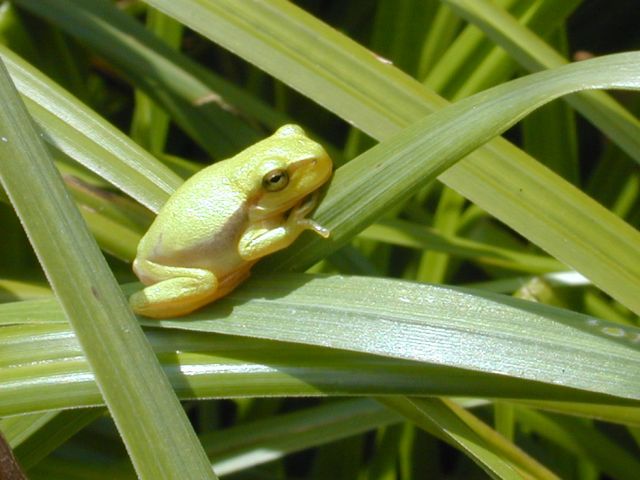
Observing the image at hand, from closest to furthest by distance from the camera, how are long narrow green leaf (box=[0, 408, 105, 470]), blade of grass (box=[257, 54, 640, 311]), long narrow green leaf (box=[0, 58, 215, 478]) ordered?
long narrow green leaf (box=[0, 58, 215, 478]) → blade of grass (box=[257, 54, 640, 311]) → long narrow green leaf (box=[0, 408, 105, 470])

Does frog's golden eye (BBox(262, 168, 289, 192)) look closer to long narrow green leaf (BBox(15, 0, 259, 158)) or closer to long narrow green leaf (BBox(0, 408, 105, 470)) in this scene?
long narrow green leaf (BBox(0, 408, 105, 470))

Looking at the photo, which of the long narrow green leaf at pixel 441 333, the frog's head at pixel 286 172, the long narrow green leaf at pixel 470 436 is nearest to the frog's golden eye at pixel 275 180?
the frog's head at pixel 286 172

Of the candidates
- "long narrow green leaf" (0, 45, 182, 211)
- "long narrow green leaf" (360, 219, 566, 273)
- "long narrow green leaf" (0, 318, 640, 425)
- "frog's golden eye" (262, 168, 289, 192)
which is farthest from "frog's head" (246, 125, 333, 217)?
"long narrow green leaf" (360, 219, 566, 273)

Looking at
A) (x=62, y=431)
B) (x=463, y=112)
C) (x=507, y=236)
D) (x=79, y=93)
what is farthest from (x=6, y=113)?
(x=507, y=236)

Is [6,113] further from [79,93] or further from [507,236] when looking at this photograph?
[507,236]

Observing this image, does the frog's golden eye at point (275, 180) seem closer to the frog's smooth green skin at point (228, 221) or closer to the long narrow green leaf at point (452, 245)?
the frog's smooth green skin at point (228, 221)

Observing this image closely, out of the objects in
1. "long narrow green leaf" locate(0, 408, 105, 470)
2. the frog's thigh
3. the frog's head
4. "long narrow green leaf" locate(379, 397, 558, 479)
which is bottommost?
"long narrow green leaf" locate(379, 397, 558, 479)

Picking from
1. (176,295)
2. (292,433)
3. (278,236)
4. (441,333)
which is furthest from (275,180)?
(292,433)
